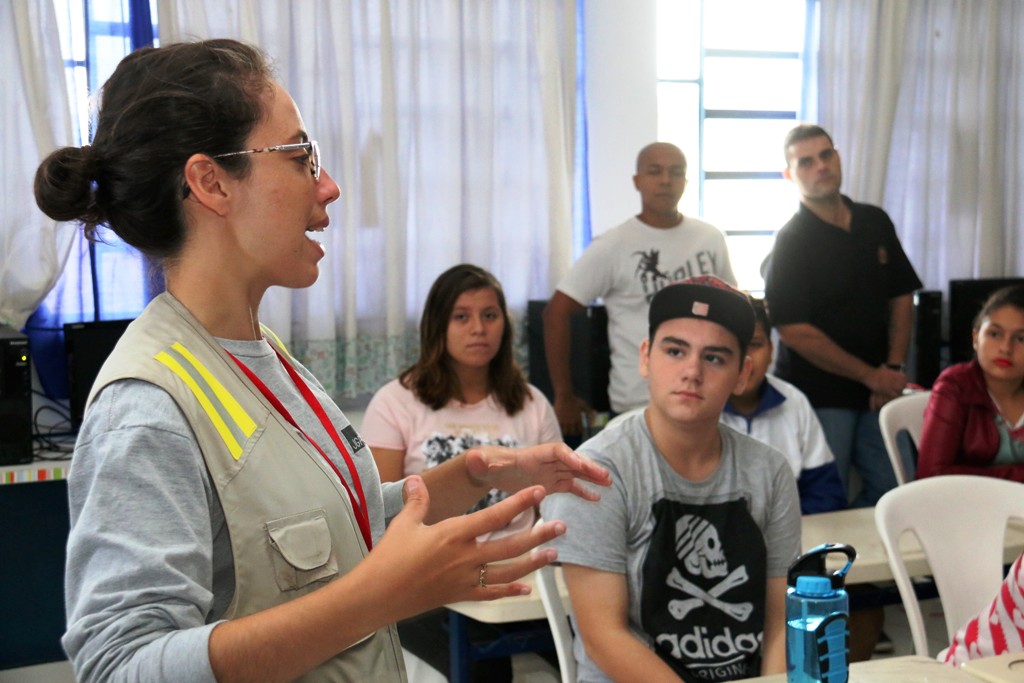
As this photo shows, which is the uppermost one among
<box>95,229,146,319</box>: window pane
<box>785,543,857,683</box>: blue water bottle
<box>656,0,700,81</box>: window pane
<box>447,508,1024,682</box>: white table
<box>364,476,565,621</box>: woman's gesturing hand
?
<box>656,0,700,81</box>: window pane

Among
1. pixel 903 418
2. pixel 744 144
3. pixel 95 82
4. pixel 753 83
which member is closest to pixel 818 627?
pixel 903 418

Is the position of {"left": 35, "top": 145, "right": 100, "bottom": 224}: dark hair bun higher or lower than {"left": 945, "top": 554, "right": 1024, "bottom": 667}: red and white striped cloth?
higher

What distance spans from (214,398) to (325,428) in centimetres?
20

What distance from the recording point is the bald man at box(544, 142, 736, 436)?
415 cm

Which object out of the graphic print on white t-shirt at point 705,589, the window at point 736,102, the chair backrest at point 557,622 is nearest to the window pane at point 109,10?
the window at point 736,102

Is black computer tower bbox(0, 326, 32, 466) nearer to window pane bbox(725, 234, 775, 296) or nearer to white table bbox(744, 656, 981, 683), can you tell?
white table bbox(744, 656, 981, 683)

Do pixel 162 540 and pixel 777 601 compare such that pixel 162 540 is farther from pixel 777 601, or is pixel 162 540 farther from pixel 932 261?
pixel 932 261

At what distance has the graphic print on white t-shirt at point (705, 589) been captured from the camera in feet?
6.55

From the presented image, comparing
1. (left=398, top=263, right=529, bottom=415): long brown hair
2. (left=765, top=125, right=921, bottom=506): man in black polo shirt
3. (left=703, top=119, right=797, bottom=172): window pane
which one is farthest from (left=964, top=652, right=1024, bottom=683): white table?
(left=703, top=119, right=797, bottom=172): window pane

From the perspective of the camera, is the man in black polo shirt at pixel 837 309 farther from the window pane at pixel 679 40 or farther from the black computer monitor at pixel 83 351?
the black computer monitor at pixel 83 351

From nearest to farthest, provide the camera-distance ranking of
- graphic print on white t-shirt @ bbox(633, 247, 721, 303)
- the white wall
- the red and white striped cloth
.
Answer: the red and white striped cloth, graphic print on white t-shirt @ bbox(633, 247, 721, 303), the white wall

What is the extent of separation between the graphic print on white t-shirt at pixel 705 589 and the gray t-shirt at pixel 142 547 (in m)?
1.17

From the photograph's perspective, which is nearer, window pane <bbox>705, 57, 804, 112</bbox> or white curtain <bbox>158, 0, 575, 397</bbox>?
white curtain <bbox>158, 0, 575, 397</bbox>

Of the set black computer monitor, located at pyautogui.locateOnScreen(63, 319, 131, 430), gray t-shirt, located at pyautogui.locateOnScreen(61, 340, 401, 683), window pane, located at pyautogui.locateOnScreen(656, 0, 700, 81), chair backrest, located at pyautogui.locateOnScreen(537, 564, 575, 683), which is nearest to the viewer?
gray t-shirt, located at pyautogui.locateOnScreen(61, 340, 401, 683)
